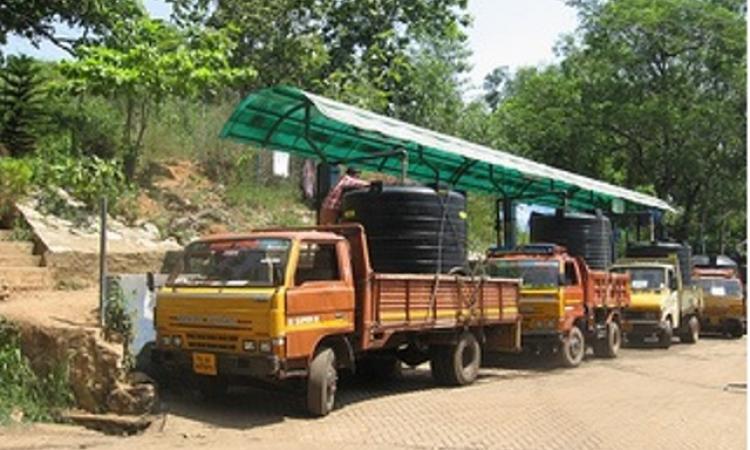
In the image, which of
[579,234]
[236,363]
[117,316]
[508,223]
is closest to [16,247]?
[117,316]

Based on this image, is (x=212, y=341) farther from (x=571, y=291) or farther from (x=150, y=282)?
(x=571, y=291)

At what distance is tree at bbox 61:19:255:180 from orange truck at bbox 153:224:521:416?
260 inches

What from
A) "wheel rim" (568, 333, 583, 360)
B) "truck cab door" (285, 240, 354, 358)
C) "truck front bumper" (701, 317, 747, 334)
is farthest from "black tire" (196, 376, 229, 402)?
"truck front bumper" (701, 317, 747, 334)

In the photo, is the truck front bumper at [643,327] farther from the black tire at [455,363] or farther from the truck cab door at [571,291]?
the black tire at [455,363]

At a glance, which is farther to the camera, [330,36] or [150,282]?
[330,36]

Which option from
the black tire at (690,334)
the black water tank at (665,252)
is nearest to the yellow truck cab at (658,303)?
the black tire at (690,334)

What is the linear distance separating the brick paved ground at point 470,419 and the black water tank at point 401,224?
5.92 feet

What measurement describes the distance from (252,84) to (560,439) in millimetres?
16061

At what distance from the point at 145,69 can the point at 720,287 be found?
1797cm

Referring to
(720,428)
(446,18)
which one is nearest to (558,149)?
(446,18)

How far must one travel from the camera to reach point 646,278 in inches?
806

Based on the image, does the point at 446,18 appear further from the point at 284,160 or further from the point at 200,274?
the point at 200,274

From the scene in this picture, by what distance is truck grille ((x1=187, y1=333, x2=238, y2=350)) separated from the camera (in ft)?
30.0

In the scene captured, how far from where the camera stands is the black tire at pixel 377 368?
12.7 m
